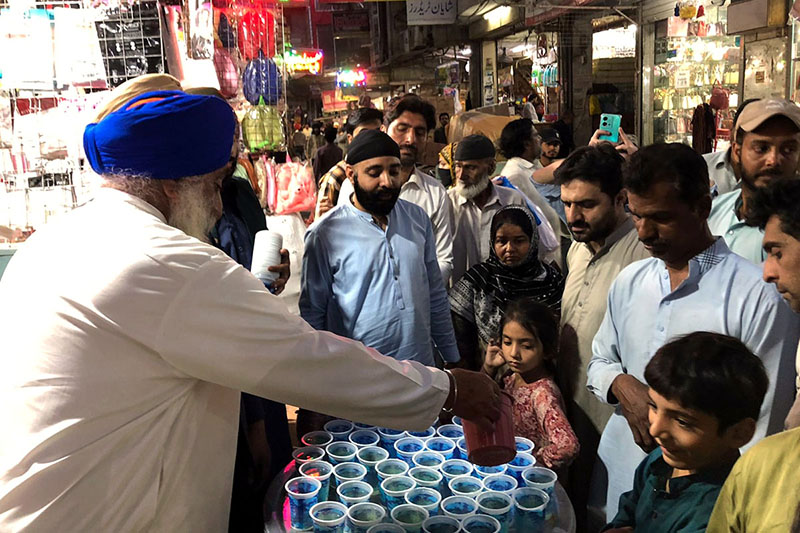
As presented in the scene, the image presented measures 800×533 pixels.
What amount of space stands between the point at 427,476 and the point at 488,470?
0.57ft

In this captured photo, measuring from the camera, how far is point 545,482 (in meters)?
1.85

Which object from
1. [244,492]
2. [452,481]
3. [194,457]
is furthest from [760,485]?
[244,492]

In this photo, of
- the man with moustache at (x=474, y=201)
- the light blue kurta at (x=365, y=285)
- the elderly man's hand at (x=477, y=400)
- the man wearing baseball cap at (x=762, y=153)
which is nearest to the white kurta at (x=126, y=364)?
the elderly man's hand at (x=477, y=400)

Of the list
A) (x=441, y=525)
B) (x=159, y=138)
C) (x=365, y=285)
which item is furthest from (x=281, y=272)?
(x=441, y=525)

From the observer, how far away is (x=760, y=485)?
1.41 metres

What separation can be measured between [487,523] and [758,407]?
0.72 metres

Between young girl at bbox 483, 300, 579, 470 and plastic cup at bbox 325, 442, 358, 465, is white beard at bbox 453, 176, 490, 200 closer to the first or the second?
young girl at bbox 483, 300, 579, 470

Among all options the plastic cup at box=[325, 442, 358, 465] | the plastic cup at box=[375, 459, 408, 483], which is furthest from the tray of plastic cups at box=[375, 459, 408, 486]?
the plastic cup at box=[325, 442, 358, 465]

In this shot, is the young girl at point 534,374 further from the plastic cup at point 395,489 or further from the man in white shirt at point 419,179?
the man in white shirt at point 419,179

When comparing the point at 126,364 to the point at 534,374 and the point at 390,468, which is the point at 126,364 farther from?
the point at 534,374

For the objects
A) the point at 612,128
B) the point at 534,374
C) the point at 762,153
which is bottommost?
the point at 534,374

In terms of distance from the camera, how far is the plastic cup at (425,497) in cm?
175

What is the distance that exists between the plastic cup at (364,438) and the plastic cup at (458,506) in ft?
1.29

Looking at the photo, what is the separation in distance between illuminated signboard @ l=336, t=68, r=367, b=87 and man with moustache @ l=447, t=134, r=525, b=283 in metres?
17.1
